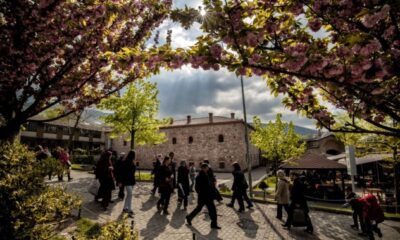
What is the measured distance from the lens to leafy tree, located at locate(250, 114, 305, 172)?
24766 mm

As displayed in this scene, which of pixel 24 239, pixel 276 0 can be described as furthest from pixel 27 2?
pixel 276 0

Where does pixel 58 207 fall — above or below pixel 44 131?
below

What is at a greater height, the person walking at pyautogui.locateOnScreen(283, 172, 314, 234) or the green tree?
the green tree

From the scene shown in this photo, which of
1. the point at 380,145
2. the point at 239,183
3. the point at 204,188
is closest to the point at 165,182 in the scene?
the point at 204,188

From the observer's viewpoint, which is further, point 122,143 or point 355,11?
point 122,143

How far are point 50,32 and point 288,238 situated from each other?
8107 millimetres

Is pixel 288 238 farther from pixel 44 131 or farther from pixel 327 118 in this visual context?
pixel 44 131

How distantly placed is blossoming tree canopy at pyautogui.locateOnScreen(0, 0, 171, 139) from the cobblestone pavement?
296cm

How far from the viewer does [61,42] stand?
18.6 feet

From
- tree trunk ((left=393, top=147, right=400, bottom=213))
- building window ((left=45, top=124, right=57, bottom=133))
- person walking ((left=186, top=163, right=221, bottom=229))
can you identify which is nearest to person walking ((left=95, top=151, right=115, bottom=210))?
person walking ((left=186, top=163, right=221, bottom=229))

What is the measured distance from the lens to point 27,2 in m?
4.87

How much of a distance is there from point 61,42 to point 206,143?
34.3m

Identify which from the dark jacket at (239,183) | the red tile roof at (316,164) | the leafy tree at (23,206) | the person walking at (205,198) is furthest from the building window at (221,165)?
the leafy tree at (23,206)

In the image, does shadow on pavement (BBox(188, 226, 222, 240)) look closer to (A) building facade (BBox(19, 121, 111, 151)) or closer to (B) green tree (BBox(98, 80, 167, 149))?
(B) green tree (BBox(98, 80, 167, 149))
